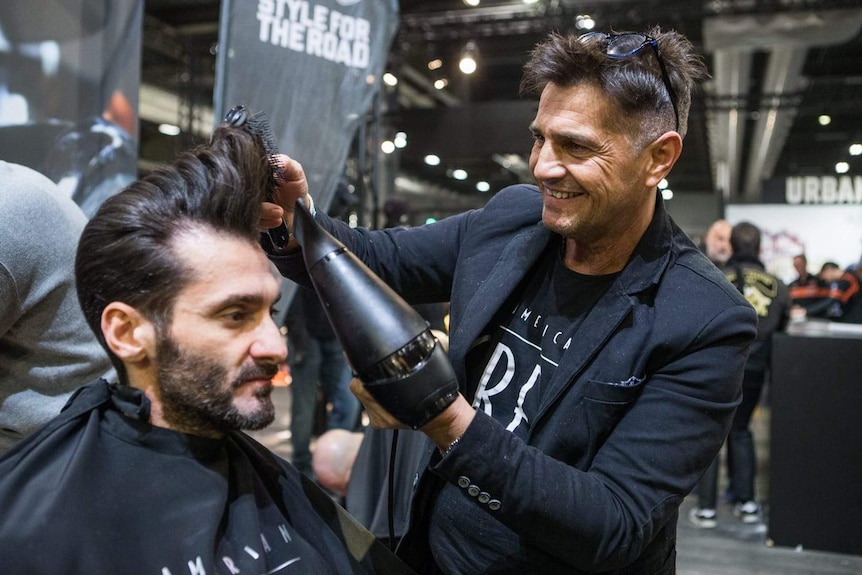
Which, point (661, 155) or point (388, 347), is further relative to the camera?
point (661, 155)

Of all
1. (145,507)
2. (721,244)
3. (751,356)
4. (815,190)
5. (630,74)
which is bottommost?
(751,356)

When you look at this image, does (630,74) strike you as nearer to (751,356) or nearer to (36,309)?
(36,309)

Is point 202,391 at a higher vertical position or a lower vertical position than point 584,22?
lower

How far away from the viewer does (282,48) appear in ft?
8.83

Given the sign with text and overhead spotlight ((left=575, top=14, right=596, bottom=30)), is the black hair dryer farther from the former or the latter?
the sign with text

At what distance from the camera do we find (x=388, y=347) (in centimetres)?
90

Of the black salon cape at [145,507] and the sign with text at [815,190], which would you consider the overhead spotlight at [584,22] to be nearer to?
the sign with text at [815,190]

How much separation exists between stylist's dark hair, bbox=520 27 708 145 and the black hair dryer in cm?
47

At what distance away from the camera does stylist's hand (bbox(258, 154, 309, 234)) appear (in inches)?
49.2

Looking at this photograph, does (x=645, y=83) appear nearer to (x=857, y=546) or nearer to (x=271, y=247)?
(x=271, y=247)

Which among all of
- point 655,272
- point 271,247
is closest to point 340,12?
point 271,247

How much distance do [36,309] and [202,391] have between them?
1.58 ft

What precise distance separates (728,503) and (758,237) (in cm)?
146

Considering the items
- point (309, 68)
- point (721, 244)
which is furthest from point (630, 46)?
point (721, 244)
